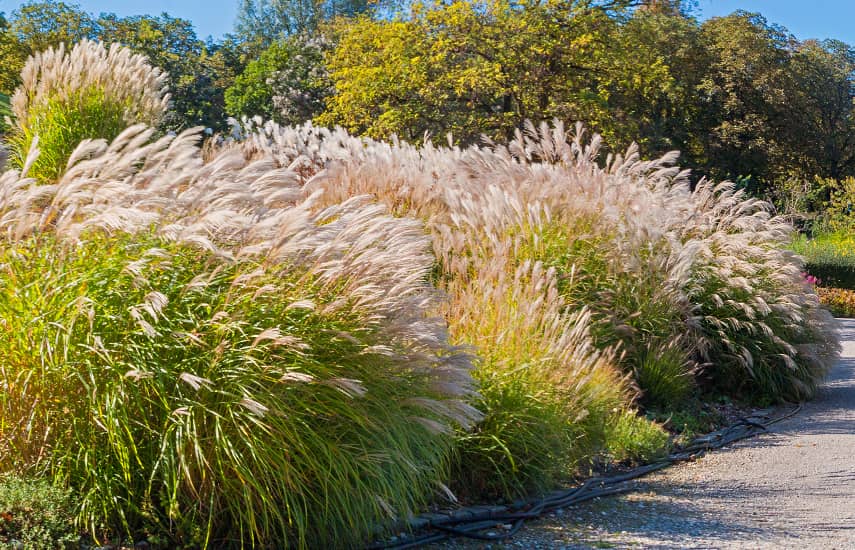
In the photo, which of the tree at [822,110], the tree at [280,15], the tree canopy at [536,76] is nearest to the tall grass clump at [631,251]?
the tree canopy at [536,76]

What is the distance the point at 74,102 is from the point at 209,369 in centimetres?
484

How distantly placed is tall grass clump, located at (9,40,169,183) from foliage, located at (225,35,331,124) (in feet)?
52.6

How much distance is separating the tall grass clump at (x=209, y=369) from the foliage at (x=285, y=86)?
20.4m

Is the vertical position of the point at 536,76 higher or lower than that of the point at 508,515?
higher

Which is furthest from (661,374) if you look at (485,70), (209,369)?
(485,70)

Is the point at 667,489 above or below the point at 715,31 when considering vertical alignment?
below

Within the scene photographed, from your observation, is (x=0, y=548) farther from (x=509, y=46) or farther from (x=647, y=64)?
(x=647, y=64)

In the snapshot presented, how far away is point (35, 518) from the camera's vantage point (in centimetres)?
302

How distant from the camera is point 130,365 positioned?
3131 mm

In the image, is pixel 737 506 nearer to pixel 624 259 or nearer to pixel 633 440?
pixel 633 440

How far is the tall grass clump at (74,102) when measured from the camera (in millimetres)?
7062

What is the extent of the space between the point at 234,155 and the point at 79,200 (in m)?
0.72

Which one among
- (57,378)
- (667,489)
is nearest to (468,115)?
(667,489)

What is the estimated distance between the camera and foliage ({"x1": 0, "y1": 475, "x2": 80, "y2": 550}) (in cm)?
301
